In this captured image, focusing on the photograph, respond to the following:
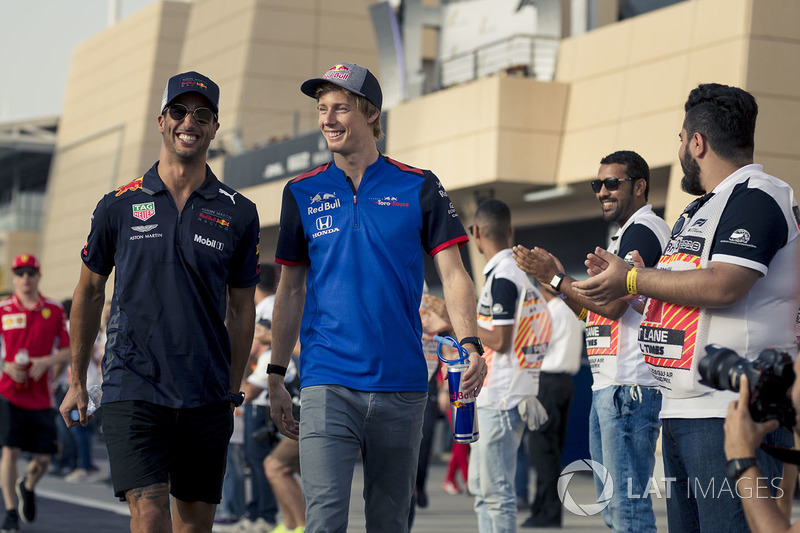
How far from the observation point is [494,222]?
7.96 meters

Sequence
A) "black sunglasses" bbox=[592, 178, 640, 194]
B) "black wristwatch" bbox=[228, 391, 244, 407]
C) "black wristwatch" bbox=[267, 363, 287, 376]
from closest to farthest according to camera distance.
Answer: "black wristwatch" bbox=[267, 363, 287, 376] → "black wristwatch" bbox=[228, 391, 244, 407] → "black sunglasses" bbox=[592, 178, 640, 194]

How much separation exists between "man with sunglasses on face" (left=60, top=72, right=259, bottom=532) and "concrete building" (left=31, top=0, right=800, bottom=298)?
1219 centimetres

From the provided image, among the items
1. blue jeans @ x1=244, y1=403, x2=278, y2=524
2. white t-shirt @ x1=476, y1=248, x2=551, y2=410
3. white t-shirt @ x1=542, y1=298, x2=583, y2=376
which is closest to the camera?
white t-shirt @ x1=476, y1=248, x2=551, y2=410

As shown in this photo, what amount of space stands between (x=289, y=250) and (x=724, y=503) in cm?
220

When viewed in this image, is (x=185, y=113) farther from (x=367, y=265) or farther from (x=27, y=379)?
(x=27, y=379)

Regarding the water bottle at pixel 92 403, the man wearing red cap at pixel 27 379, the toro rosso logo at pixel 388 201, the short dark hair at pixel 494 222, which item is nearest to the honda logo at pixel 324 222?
the toro rosso logo at pixel 388 201

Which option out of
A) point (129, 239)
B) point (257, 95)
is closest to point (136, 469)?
point (129, 239)

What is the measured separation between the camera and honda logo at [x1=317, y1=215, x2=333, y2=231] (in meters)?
4.99

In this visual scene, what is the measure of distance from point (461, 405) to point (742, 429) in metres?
1.84

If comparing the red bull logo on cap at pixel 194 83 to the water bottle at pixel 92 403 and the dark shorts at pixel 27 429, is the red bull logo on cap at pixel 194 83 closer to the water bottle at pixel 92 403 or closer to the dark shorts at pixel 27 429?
the water bottle at pixel 92 403

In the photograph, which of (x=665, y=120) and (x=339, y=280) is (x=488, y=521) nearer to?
(x=339, y=280)

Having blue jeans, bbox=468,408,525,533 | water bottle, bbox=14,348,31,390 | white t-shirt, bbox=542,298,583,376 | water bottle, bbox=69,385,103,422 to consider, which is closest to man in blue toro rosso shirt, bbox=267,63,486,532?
water bottle, bbox=69,385,103,422

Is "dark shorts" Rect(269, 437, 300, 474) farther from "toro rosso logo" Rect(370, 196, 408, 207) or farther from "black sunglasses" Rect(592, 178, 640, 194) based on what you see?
"toro rosso logo" Rect(370, 196, 408, 207)

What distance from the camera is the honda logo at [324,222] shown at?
499cm
